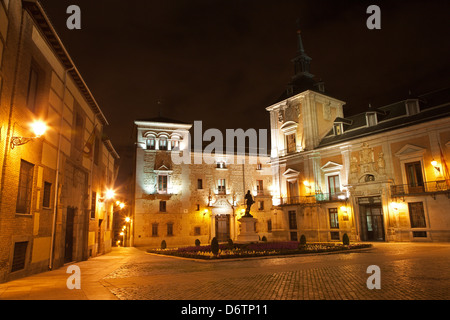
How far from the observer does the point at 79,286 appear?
369 inches

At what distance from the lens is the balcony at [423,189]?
80.6ft

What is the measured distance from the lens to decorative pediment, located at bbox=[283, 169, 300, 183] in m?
38.1

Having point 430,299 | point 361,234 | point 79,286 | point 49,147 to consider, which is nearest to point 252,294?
point 430,299

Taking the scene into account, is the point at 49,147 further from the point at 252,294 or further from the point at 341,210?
the point at 341,210

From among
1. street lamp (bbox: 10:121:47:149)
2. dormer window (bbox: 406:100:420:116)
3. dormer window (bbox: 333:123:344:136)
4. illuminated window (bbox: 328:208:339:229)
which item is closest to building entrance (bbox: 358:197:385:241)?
illuminated window (bbox: 328:208:339:229)

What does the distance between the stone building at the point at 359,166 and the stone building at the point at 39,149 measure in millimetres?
24845

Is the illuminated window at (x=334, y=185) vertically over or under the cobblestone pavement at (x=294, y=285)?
over

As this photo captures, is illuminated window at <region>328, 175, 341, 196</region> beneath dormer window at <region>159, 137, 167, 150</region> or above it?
beneath

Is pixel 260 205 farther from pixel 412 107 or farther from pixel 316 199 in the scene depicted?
pixel 412 107

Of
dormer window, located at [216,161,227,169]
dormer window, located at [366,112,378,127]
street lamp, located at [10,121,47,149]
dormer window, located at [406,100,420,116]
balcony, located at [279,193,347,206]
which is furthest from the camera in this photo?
dormer window, located at [216,161,227,169]

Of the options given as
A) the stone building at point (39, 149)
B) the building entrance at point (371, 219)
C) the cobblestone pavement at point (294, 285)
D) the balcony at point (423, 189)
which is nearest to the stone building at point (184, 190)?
the building entrance at point (371, 219)

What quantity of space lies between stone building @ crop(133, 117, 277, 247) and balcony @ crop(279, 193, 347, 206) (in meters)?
3.86

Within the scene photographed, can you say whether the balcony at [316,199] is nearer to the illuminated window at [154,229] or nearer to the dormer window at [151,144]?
the illuminated window at [154,229]

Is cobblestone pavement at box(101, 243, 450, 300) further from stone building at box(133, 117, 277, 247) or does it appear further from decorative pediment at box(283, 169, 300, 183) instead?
stone building at box(133, 117, 277, 247)
